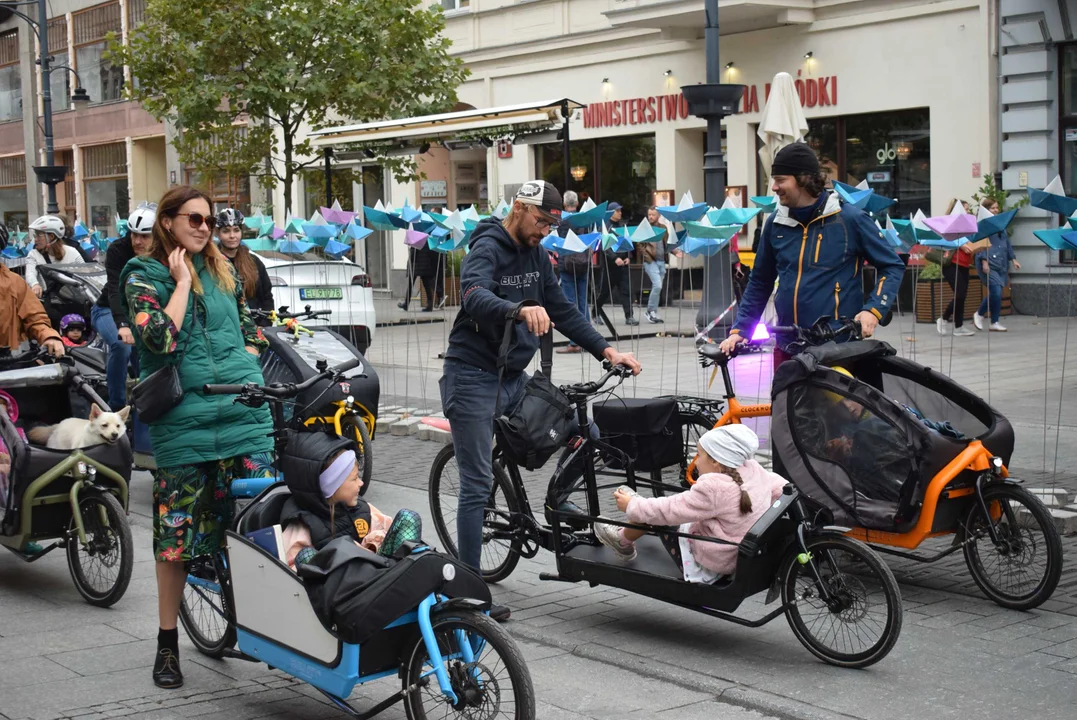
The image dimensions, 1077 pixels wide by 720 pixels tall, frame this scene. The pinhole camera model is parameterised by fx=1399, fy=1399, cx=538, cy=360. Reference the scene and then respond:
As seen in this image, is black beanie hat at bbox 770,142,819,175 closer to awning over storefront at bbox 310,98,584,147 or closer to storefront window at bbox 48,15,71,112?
awning over storefront at bbox 310,98,584,147

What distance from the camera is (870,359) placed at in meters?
6.48

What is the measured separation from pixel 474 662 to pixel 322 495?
2.74 ft

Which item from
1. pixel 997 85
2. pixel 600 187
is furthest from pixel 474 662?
pixel 600 187

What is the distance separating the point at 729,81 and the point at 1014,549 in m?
18.3

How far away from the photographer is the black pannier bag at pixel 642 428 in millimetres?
6480

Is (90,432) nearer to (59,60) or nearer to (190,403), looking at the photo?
(190,403)

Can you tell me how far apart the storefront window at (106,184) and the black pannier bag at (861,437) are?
39405mm

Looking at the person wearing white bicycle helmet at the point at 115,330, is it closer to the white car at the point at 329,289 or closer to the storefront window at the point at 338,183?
the white car at the point at 329,289

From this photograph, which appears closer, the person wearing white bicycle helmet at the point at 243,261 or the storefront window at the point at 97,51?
the person wearing white bicycle helmet at the point at 243,261

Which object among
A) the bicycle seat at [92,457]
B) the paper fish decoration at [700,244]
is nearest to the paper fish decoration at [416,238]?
the paper fish decoration at [700,244]

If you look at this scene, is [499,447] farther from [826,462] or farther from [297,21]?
[297,21]

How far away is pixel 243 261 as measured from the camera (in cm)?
951

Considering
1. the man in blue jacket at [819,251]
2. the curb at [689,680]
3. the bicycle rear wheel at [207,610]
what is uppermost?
the man in blue jacket at [819,251]

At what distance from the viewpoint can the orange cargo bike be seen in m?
5.89
